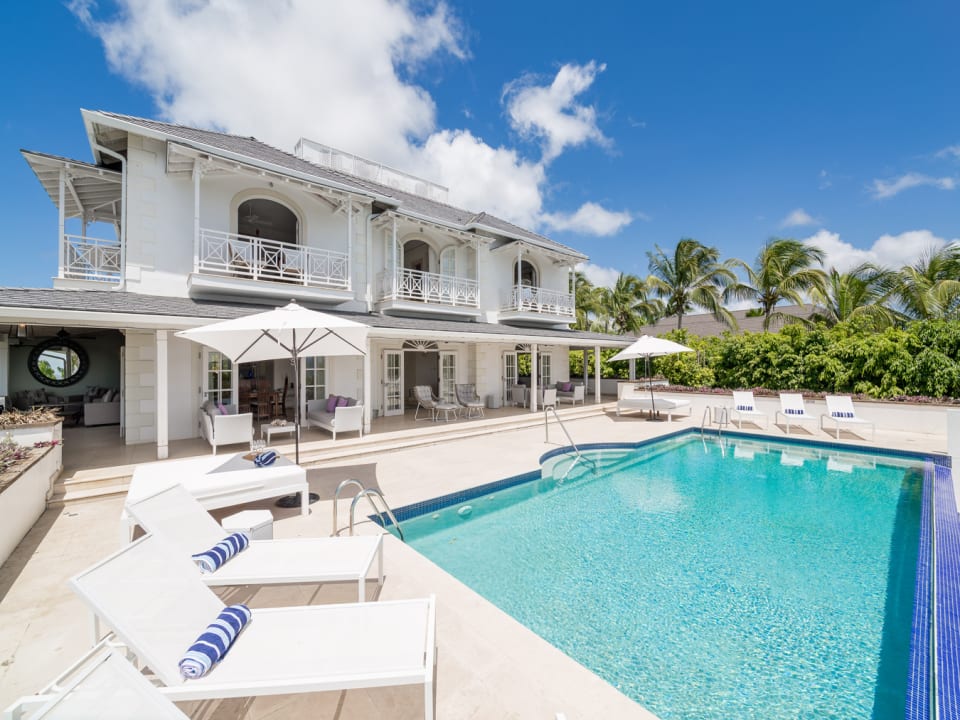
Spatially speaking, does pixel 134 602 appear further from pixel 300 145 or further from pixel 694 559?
pixel 300 145

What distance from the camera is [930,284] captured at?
18.2m

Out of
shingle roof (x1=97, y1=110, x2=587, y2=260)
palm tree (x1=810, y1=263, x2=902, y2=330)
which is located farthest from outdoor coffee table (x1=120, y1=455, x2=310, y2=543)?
palm tree (x1=810, y1=263, x2=902, y2=330)

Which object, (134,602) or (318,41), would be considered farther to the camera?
(318,41)

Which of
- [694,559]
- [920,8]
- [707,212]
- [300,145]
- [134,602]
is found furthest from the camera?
[707,212]

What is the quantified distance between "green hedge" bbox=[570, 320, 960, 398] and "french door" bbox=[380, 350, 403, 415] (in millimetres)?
12190

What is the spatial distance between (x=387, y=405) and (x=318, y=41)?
1026cm

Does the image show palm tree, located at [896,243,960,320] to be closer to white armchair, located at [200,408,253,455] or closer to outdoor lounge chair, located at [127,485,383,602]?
outdoor lounge chair, located at [127,485,383,602]

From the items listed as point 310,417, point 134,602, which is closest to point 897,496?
point 134,602

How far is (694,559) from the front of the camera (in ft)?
16.4

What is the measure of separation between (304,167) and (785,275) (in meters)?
22.7

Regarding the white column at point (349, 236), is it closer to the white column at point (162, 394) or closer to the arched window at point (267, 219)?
the arched window at point (267, 219)

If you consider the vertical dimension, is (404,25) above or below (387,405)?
above

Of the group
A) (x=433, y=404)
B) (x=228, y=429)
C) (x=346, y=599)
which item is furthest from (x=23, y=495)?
(x=433, y=404)

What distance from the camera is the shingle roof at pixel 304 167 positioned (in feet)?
32.2
